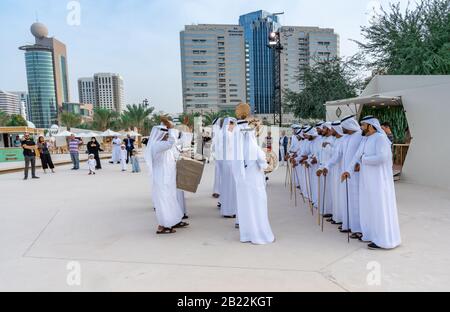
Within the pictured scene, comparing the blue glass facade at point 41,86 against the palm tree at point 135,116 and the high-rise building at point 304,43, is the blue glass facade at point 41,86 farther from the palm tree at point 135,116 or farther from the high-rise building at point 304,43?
the high-rise building at point 304,43

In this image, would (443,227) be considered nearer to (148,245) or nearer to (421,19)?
(148,245)

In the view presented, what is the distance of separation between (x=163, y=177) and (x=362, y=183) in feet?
9.55

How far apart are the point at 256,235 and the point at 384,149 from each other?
6.63 feet

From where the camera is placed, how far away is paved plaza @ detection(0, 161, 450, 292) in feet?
11.2

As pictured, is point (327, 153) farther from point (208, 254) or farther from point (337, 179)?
point (208, 254)

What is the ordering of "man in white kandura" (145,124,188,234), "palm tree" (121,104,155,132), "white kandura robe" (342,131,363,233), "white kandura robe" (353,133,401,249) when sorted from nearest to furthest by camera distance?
"white kandura robe" (353,133,401,249)
"white kandura robe" (342,131,363,233)
"man in white kandura" (145,124,188,234)
"palm tree" (121,104,155,132)

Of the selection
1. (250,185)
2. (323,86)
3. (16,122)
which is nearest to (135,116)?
Answer: (16,122)

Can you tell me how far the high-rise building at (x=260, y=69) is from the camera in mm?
71688

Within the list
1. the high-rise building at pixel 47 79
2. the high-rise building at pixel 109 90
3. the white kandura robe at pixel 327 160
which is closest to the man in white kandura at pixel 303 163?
the white kandura robe at pixel 327 160

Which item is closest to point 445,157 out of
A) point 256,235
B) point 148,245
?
point 256,235

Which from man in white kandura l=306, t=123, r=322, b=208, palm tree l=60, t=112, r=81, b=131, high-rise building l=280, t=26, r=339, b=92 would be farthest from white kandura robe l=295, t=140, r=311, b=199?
high-rise building l=280, t=26, r=339, b=92

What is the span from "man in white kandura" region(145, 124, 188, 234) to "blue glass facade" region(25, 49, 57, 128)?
251 ft

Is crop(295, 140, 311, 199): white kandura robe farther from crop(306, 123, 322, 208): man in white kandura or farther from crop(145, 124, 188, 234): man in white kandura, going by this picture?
crop(145, 124, 188, 234): man in white kandura
